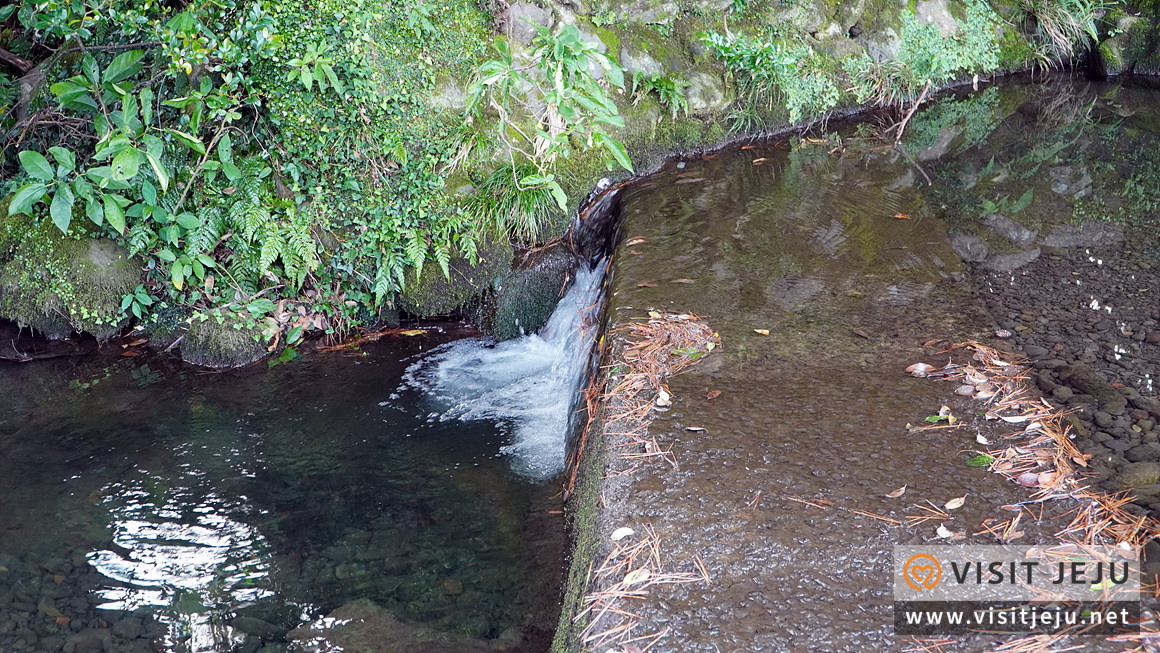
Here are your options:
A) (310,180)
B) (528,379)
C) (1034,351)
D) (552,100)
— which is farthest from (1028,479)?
(310,180)

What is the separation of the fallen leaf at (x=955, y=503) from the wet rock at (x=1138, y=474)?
697mm


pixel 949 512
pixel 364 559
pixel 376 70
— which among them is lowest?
pixel 364 559

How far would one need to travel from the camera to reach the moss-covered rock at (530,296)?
17.9ft

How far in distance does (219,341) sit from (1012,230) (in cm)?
561

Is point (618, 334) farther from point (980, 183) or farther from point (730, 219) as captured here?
point (980, 183)

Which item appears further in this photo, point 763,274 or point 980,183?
point 980,183

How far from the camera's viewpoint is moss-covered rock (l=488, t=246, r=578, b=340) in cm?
546

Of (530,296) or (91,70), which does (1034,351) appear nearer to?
(530,296)

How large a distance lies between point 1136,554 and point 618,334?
2260 mm

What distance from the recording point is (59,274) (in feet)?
16.4

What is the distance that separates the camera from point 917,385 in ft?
10.7

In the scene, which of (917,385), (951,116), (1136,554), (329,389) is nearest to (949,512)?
(1136,554)

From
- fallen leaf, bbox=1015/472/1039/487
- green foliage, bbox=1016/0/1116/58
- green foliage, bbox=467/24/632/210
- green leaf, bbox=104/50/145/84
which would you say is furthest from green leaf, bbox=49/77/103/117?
green foliage, bbox=1016/0/1116/58

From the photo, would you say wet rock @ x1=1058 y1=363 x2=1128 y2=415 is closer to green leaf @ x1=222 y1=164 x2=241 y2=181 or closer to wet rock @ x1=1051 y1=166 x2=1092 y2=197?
wet rock @ x1=1051 y1=166 x2=1092 y2=197
